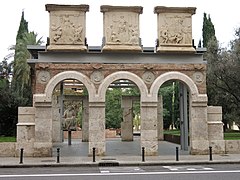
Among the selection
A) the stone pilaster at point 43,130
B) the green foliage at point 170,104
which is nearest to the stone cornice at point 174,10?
the stone pilaster at point 43,130

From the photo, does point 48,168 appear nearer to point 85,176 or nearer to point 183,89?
point 85,176

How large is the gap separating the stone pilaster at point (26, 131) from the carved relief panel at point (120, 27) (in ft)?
21.1

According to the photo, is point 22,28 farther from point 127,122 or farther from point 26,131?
point 26,131

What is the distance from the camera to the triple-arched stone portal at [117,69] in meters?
22.2

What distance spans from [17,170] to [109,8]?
447 inches

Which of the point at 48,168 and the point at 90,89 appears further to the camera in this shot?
the point at 90,89

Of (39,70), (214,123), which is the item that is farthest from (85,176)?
(214,123)

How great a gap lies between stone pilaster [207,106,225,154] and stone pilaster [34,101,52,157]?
1000cm

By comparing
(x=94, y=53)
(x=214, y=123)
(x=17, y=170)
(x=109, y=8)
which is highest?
(x=109, y=8)

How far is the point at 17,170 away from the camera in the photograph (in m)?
17.1

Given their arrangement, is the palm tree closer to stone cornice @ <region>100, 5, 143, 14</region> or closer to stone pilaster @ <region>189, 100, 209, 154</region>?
stone cornice @ <region>100, 5, 143, 14</region>

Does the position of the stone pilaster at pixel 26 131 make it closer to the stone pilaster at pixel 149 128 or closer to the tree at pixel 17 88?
the stone pilaster at pixel 149 128

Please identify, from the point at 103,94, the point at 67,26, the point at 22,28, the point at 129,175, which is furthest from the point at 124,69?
the point at 22,28

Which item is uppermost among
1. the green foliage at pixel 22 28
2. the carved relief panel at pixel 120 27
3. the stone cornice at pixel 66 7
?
the green foliage at pixel 22 28
